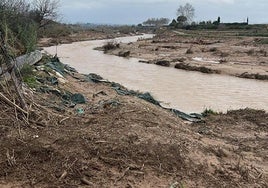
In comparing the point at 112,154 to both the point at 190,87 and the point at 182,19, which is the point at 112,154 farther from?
the point at 182,19

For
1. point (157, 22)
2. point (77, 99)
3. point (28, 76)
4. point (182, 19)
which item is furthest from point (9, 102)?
point (157, 22)

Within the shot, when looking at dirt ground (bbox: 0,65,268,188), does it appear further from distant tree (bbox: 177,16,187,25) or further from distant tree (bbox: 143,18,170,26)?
distant tree (bbox: 143,18,170,26)

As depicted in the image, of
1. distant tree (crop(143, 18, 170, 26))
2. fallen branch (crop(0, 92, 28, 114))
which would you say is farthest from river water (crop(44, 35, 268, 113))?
distant tree (crop(143, 18, 170, 26))

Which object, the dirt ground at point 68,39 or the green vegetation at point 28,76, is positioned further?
the dirt ground at point 68,39

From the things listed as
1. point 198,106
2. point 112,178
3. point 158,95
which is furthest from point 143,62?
point 112,178

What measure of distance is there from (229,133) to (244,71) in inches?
583

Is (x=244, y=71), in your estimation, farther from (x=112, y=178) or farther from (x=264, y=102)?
(x=112, y=178)

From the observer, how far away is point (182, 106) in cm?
1421

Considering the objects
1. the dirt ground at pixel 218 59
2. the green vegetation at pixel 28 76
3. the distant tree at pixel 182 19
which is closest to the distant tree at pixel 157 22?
the distant tree at pixel 182 19

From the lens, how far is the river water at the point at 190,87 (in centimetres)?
1515

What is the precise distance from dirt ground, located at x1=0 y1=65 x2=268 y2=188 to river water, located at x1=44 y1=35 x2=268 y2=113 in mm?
6360

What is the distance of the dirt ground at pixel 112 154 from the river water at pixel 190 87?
636 centimetres

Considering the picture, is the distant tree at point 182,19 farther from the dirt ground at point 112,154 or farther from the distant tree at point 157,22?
the dirt ground at point 112,154

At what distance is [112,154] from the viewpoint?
573 centimetres
